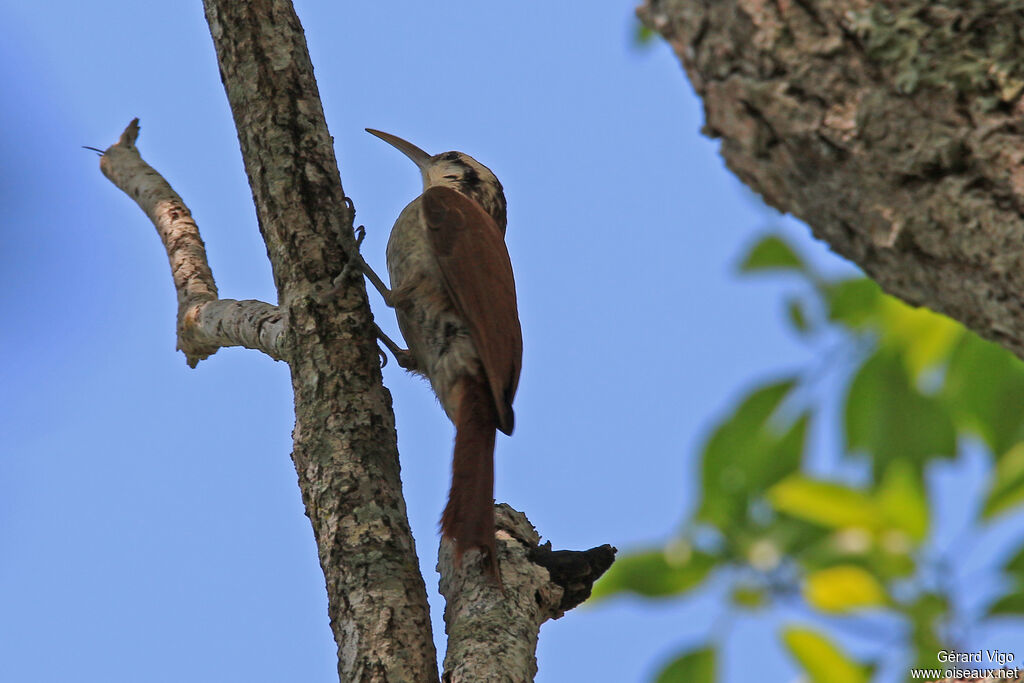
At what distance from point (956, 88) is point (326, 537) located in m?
1.75

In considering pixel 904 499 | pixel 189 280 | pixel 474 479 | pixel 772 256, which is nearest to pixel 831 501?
pixel 904 499

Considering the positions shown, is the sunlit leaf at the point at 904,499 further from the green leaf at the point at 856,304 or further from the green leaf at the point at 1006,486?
the green leaf at the point at 856,304

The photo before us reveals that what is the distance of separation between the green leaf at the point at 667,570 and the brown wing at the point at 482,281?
4.48ft

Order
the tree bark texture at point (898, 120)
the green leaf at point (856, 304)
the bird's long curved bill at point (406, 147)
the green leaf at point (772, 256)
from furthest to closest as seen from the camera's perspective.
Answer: the bird's long curved bill at point (406, 147) → the green leaf at point (772, 256) → the green leaf at point (856, 304) → the tree bark texture at point (898, 120)

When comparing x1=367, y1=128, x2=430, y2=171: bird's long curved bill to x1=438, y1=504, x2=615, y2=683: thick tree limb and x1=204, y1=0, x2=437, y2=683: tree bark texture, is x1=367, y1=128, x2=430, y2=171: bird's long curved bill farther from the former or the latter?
x1=438, y1=504, x2=615, y2=683: thick tree limb

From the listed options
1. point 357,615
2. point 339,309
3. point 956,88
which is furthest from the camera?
point 339,309

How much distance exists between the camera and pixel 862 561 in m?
1.77

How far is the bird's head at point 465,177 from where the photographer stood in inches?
178

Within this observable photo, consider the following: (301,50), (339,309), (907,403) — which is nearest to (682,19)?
(907,403)

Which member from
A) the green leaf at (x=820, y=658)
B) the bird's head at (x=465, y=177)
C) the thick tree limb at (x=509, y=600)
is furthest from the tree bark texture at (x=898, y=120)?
the bird's head at (x=465, y=177)

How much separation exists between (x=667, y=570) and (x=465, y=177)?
2.99 metres

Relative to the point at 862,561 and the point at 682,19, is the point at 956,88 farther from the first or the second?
the point at 862,561

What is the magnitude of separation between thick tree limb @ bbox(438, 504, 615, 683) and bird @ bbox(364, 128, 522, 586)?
360mm

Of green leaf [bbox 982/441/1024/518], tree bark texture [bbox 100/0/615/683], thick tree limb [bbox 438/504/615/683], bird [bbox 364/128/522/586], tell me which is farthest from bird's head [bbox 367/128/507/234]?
green leaf [bbox 982/441/1024/518]
